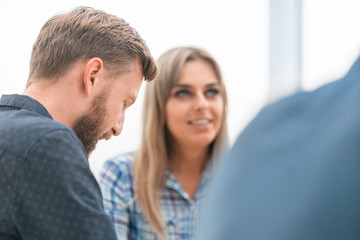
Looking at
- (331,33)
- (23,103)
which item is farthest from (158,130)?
(331,33)

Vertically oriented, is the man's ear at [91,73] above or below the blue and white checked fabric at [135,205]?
above

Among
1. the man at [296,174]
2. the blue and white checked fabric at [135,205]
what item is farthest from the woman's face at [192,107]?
the man at [296,174]

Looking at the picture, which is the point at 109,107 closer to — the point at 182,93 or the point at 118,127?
the point at 118,127

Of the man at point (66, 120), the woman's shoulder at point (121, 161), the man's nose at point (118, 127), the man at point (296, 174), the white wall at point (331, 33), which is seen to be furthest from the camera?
the white wall at point (331, 33)

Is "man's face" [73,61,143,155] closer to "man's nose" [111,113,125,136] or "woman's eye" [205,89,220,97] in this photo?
"man's nose" [111,113,125,136]

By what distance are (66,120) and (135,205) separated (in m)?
0.65

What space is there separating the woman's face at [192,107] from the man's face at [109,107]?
505 millimetres

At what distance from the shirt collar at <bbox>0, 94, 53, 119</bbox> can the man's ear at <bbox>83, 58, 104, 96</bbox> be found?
0.12m

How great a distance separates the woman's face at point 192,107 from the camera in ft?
5.36

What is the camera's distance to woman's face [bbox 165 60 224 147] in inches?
64.3

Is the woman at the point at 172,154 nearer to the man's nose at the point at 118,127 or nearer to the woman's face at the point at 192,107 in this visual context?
the woman's face at the point at 192,107

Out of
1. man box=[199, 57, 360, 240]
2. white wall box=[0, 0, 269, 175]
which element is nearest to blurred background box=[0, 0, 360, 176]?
white wall box=[0, 0, 269, 175]

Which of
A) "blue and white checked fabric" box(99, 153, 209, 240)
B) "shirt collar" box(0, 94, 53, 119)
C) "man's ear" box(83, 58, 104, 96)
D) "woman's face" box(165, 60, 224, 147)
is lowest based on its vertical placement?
"blue and white checked fabric" box(99, 153, 209, 240)

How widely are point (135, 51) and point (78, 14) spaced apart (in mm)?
163
